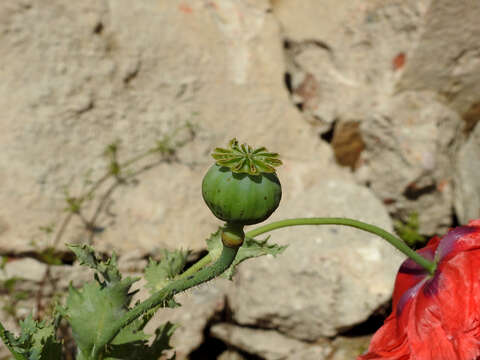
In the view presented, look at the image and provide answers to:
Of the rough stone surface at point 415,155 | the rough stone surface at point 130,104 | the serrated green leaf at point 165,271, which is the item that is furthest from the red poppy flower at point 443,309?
the rough stone surface at point 415,155

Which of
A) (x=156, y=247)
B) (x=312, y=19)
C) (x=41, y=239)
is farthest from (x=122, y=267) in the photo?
(x=312, y=19)

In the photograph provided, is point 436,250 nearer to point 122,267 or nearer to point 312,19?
point 122,267

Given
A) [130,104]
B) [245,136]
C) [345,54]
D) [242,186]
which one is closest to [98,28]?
[130,104]

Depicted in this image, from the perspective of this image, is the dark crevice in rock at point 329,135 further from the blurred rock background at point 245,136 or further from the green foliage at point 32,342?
the green foliage at point 32,342

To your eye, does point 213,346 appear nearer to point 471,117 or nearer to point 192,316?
point 192,316

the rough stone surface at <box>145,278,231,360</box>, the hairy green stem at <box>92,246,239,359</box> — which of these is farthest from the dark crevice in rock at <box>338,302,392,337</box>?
the hairy green stem at <box>92,246,239,359</box>
